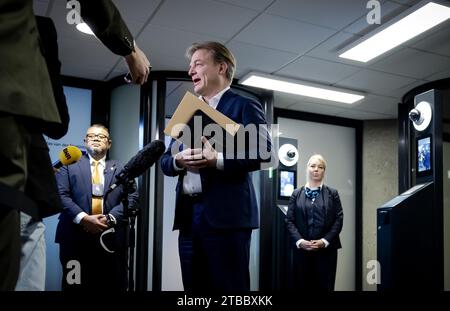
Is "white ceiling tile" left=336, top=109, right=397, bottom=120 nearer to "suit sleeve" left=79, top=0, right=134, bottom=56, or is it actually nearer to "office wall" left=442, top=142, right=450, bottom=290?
"office wall" left=442, top=142, right=450, bottom=290

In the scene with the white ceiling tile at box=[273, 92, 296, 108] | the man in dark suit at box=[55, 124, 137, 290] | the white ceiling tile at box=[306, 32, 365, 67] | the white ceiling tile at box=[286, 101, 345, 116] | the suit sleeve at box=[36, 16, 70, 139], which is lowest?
the man in dark suit at box=[55, 124, 137, 290]

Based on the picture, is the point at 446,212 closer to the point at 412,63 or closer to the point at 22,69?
the point at 412,63

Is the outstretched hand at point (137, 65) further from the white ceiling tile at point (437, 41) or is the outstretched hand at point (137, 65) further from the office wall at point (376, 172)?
the office wall at point (376, 172)

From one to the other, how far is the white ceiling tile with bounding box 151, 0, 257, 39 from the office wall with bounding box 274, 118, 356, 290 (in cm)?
270

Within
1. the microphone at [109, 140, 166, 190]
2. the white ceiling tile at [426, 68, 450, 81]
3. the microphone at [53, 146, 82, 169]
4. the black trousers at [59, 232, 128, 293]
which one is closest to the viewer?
the microphone at [53, 146, 82, 169]

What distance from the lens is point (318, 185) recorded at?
4594 mm

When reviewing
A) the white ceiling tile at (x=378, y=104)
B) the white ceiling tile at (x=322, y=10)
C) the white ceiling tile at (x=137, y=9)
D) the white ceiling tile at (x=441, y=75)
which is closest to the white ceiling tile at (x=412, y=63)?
the white ceiling tile at (x=441, y=75)

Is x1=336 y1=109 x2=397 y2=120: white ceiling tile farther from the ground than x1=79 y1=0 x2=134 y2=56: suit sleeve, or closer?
farther from the ground

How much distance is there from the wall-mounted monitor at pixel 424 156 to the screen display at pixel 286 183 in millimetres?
1985

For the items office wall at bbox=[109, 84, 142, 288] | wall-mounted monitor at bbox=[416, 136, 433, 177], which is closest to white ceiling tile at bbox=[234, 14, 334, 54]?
wall-mounted monitor at bbox=[416, 136, 433, 177]

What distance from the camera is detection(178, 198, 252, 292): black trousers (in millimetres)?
1610
